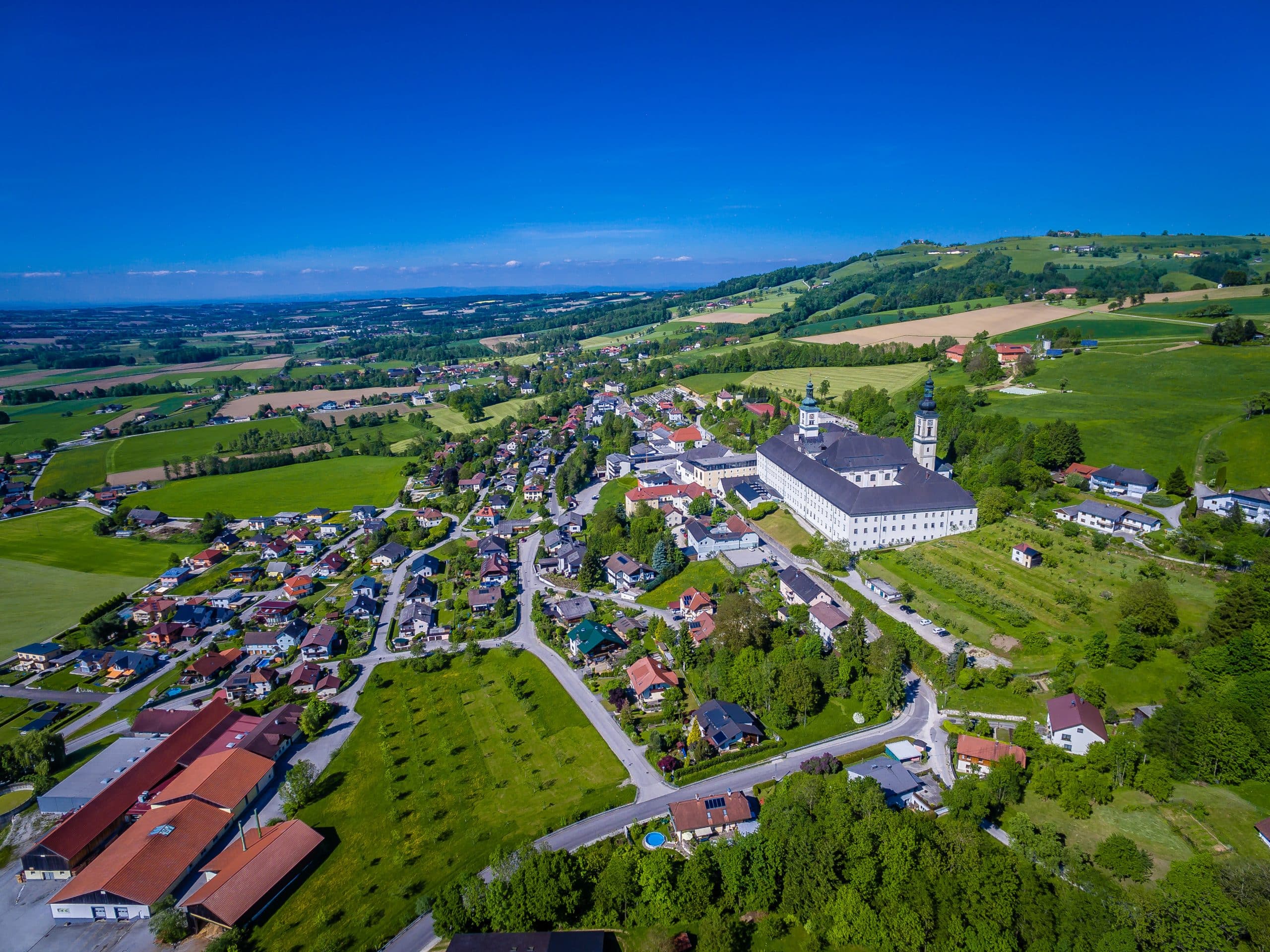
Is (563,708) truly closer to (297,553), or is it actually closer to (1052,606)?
(1052,606)

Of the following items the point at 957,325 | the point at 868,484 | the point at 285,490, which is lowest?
the point at 285,490

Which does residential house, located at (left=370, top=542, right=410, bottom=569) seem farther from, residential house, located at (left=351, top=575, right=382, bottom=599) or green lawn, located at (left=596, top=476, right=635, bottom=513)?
green lawn, located at (left=596, top=476, right=635, bottom=513)

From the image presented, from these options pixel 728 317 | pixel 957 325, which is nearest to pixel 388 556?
pixel 957 325

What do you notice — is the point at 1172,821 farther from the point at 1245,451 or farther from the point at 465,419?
the point at 465,419

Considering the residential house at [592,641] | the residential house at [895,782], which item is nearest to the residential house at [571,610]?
the residential house at [592,641]

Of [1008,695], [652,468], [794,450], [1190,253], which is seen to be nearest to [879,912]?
[1008,695]

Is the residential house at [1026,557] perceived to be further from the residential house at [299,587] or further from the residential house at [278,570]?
the residential house at [278,570]
